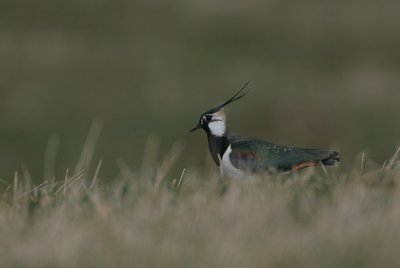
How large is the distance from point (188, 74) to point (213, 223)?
1789cm

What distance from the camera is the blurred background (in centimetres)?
2064

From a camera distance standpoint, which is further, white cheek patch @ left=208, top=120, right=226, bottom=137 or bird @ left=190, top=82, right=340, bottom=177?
white cheek patch @ left=208, top=120, right=226, bottom=137

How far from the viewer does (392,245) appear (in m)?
4.77

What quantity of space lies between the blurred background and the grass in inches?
484

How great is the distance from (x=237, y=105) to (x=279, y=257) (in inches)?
685

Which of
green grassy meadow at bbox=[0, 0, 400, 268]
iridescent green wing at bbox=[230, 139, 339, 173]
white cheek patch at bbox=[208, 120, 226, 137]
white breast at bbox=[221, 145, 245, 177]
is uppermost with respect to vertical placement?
white cheek patch at bbox=[208, 120, 226, 137]

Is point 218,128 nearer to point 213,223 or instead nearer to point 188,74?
point 213,223

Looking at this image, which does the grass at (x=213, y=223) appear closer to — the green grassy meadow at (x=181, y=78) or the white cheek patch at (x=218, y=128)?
the white cheek patch at (x=218, y=128)

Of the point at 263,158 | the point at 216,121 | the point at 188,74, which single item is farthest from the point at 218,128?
the point at 188,74

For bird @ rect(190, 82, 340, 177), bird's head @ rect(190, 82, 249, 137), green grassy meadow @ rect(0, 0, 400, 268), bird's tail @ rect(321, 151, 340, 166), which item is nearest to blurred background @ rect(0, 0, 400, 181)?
green grassy meadow @ rect(0, 0, 400, 268)

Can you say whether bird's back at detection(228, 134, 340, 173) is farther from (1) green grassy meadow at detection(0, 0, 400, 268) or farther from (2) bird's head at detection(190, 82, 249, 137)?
(1) green grassy meadow at detection(0, 0, 400, 268)

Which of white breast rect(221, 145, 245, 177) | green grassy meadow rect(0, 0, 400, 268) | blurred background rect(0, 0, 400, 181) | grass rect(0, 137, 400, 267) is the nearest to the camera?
grass rect(0, 137, 400, 267)

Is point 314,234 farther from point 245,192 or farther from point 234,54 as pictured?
point 234,54

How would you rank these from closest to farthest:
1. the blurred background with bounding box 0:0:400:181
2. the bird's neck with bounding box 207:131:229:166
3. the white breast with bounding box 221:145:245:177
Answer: the white breast with bounding box 221:145:245:177, the bird's neck with bounding box 207:131:229:166, the blurred background with bounding box 0:0:400:181
